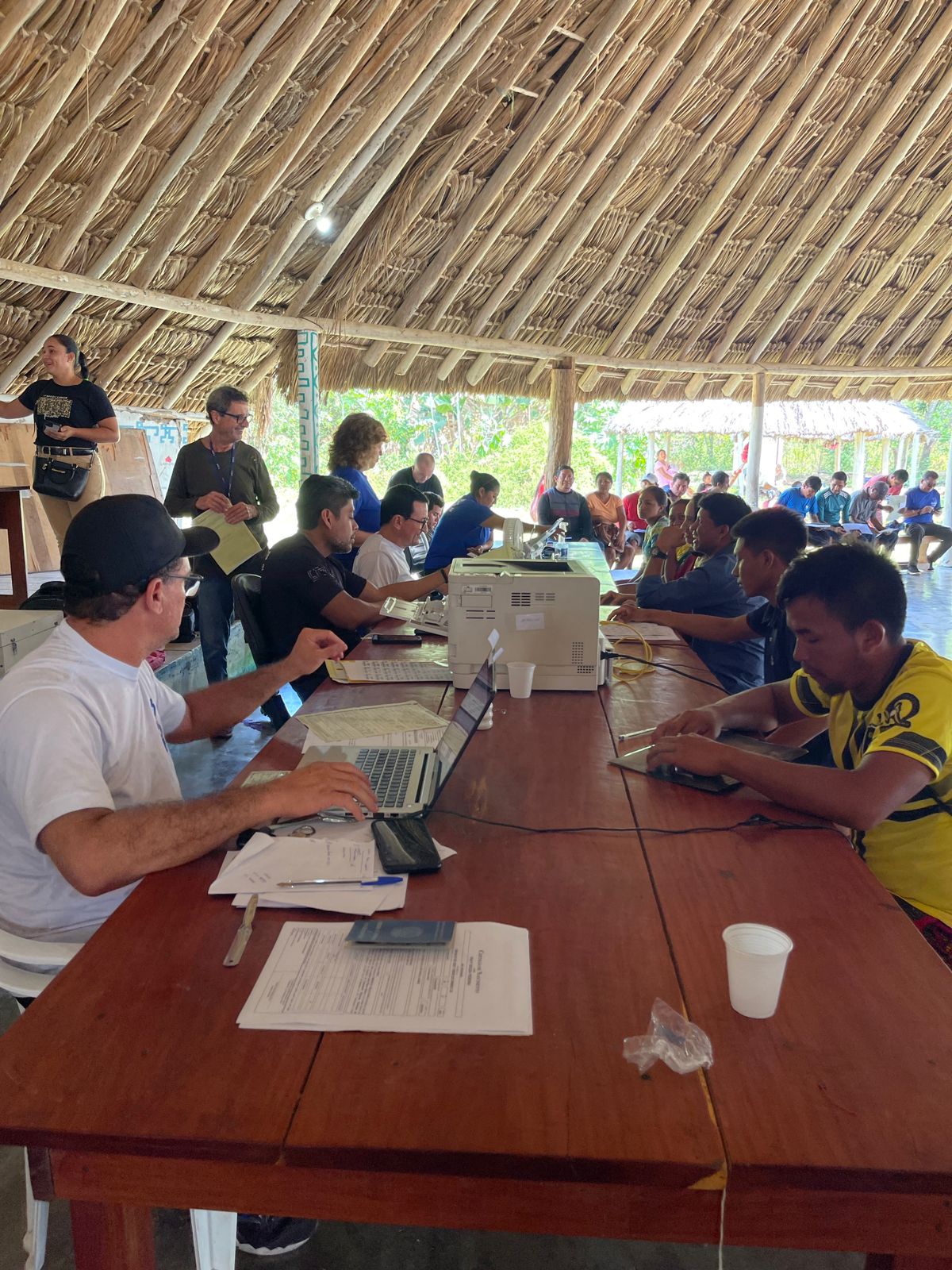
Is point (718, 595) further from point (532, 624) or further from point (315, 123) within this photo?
point (315, 123)

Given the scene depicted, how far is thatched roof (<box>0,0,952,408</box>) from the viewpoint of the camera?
18.3 ft

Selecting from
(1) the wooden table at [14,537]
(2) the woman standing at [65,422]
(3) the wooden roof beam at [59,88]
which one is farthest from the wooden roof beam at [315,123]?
(1) the wooden table at [14,537]

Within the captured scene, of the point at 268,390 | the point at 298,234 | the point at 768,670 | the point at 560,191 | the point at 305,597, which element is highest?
the point at 560,191

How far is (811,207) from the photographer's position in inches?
371

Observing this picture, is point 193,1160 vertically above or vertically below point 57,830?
→ below

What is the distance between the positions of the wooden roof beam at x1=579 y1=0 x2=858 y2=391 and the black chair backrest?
23.4ft

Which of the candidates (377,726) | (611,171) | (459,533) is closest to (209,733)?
(377,726)

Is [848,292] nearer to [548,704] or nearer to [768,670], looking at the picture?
[768,670]

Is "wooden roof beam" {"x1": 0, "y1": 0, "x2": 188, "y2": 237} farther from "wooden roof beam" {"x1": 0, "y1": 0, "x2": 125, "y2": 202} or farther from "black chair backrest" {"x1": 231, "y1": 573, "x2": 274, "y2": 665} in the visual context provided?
"black chair backrest" {"x1": 231, "y1": 573, "x2": 274, "y2": 665}

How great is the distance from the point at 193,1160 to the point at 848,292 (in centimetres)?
1150

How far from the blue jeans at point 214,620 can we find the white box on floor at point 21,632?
79 centimetres

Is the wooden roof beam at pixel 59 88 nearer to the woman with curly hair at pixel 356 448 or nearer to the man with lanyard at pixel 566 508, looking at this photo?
the woman with curly hair at pixel 356 448

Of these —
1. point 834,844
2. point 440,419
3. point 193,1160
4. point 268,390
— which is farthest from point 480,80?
point 440,419

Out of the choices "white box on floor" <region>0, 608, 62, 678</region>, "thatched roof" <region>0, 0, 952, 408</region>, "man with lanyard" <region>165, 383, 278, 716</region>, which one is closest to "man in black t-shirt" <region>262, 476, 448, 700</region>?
Answer: "white box on floor" <region>0, 608, 62, 678</region>
